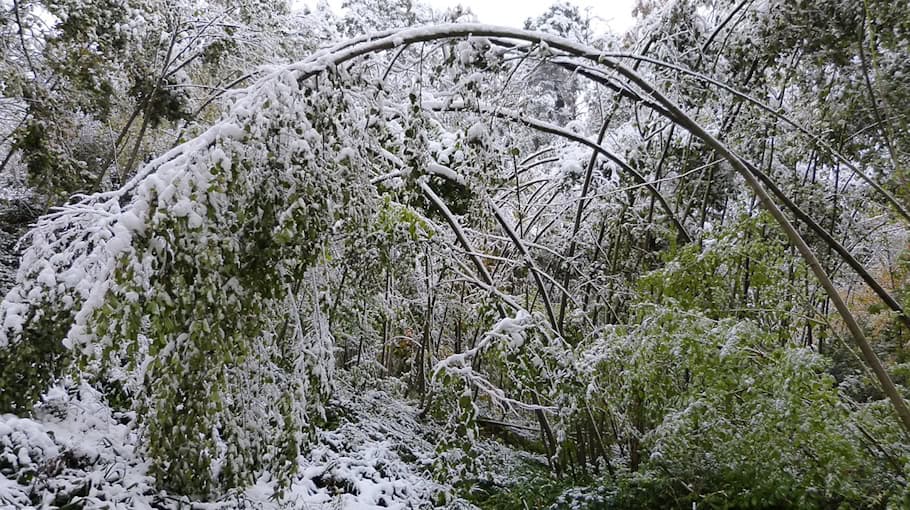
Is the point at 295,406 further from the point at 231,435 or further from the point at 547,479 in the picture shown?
the point at 547,479

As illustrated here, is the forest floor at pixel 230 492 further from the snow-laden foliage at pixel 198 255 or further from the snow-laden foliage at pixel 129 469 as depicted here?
the snow-laden foliage at pixel 198 255

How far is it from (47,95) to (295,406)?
415 cm

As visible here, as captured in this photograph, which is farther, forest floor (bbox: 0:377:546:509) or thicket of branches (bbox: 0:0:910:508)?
forest floor (bbox: 0:377:546:509)

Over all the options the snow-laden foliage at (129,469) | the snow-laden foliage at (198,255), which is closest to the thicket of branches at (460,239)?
the snow-laden foliage at (198,255)

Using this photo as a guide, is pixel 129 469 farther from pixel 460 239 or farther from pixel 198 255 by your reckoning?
pixel 460 239

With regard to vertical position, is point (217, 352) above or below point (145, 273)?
below

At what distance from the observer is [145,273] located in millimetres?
1839

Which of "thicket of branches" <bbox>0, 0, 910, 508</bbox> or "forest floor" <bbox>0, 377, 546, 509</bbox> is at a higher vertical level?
"thicket of branches" <bbox>0, 0, 910, 508</bbox>

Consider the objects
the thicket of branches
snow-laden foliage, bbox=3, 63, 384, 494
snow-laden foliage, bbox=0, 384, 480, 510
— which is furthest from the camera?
snow-laden foliage, bbox=0, 384, 480, 510

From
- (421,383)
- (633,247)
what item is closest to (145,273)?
(633,247)

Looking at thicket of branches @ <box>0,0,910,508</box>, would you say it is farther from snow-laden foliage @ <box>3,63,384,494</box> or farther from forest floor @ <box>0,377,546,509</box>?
forest floor @ <box>0,377,546,509</box>

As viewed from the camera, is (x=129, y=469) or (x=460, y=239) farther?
(x=460, y=239)

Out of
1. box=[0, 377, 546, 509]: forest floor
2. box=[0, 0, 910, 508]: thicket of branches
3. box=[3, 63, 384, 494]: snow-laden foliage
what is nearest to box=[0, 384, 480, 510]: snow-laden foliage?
box=[0, 377, 546, 509]: forest floor

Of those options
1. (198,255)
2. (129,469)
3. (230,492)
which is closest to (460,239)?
(198,255)
